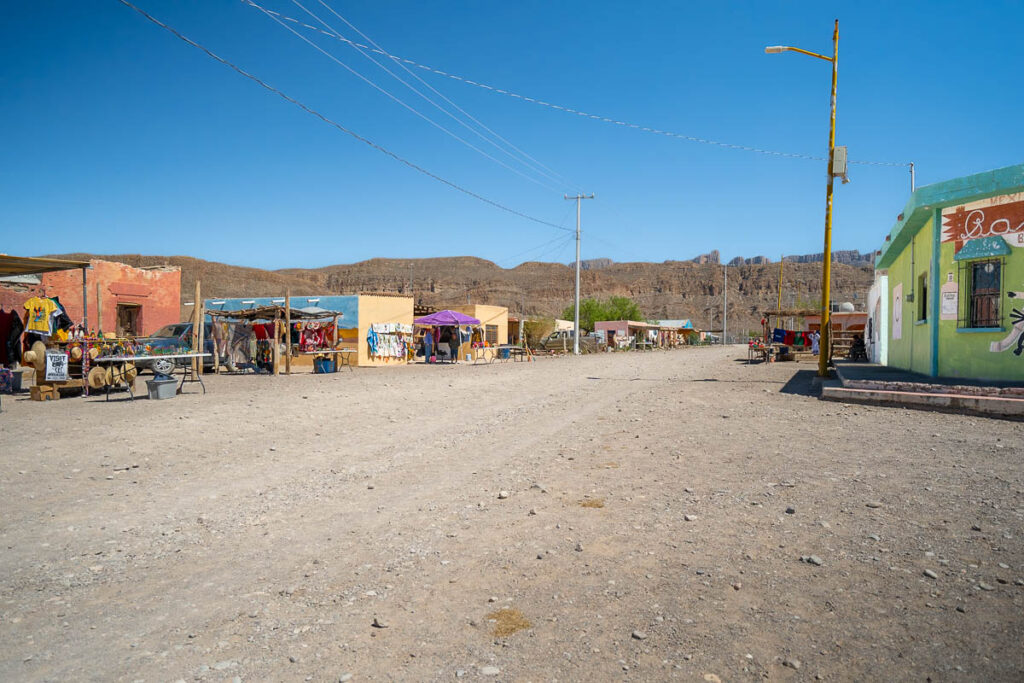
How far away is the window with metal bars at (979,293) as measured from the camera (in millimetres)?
12812

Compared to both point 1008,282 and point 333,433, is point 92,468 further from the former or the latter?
point 1008,282

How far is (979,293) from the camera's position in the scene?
521 inches

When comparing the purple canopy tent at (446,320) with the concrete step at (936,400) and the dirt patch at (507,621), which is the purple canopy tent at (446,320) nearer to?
the concrete step at (936,400)

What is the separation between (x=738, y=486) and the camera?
5344 millimetres

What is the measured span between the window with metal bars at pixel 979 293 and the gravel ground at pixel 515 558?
674 centimetres

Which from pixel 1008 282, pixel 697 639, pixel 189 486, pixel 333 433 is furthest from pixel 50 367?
pixel 1008 282

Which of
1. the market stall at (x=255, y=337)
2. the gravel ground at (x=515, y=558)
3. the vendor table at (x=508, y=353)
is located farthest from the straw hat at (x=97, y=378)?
the vendor table at (x=508, y=353)

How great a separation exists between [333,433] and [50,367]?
7741 mm

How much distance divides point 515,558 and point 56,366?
1265cm

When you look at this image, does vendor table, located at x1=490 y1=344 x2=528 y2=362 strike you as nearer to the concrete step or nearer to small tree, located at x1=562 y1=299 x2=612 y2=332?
the concrete step

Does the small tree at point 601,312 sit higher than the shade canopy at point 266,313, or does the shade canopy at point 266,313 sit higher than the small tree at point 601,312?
the small tree at point 601,312

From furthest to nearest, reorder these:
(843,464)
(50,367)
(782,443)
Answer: (50,367) < (782,443) < (843,464)

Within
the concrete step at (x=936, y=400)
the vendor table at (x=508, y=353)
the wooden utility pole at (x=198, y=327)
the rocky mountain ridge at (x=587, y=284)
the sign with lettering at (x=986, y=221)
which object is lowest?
the vendor table at (x=508, y=353)

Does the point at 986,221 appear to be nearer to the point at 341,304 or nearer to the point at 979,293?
the point at 979,293
